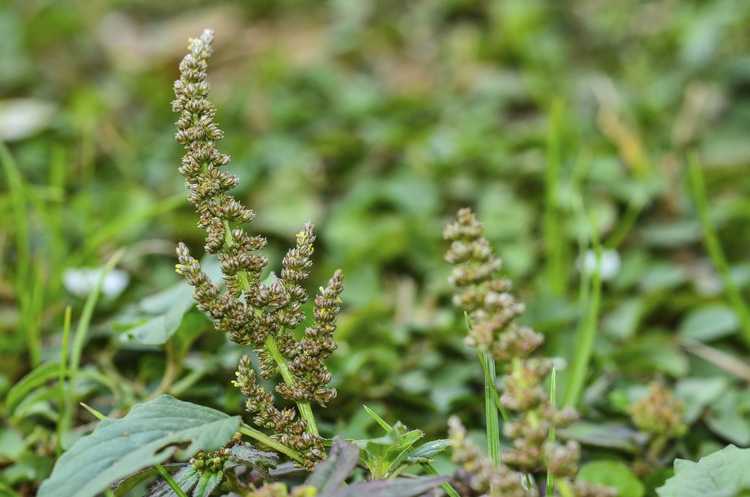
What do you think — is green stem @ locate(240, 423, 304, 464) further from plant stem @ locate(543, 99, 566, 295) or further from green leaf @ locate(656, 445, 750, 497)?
plant stem @ locate(543, 99, 566, 295)

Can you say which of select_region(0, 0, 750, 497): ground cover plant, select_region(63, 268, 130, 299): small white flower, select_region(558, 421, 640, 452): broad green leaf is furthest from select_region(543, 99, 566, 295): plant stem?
select_region(63, 268, 130, 299): small white flower

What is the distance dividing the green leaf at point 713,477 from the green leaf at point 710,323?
0.88m

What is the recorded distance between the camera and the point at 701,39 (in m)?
2.54

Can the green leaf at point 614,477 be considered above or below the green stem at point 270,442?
below

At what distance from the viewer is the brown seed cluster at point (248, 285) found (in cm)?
88

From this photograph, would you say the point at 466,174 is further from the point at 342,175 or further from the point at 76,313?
the point at 76,313

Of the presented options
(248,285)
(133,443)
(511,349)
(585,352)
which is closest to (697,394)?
(585,352)

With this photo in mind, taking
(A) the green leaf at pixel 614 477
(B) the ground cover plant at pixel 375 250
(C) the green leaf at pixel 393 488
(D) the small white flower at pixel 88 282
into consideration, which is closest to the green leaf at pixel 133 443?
(B) the ground cover plant at pixel 375 250

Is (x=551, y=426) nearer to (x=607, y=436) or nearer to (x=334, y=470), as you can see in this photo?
(x=334, y=470)

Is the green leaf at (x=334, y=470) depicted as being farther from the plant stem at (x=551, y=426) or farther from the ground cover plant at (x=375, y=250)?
the plant stem at (x=551, y=426)

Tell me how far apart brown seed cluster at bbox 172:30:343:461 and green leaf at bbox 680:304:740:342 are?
3.70ft

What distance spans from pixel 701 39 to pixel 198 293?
223cm

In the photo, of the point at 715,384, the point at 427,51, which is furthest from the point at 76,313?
the point at 427,51

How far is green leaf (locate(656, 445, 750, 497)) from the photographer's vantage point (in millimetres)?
831
